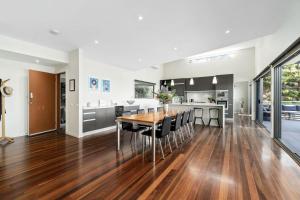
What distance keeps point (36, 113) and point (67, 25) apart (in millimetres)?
3031

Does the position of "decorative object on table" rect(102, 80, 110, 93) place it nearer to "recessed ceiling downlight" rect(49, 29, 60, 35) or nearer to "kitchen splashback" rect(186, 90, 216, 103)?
"recessed ceiling downlight" rect(49, 29, 60, 35)

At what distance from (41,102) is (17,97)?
23.3 inches

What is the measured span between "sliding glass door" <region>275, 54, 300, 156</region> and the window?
537cm

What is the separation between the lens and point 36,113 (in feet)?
14.6

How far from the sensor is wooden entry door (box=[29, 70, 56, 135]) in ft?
14.2

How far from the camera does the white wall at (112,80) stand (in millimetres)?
4915

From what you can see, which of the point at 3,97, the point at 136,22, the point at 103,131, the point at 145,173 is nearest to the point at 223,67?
the point at 136,22

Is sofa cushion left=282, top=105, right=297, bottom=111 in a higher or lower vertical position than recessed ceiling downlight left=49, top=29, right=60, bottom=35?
lower

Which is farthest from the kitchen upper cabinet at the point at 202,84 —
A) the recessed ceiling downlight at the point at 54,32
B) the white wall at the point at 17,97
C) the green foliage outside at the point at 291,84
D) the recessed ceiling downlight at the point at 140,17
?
the white wall at the point at 17,97

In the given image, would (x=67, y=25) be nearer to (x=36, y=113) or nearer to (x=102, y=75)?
(x=102, y=75)

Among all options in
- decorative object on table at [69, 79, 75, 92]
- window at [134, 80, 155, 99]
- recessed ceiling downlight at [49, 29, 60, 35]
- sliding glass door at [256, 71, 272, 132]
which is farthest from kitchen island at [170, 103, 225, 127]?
recessed ceiling downlight at [49, 29, 60, 35]

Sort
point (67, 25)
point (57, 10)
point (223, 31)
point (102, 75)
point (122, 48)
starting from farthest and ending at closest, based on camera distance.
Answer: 1. point (102, 75)
2. point (122, 48)
3. point (223, 31)
4. point (67, 25)
5. point (57, 10)

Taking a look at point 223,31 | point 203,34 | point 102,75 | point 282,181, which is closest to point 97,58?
point 102,75

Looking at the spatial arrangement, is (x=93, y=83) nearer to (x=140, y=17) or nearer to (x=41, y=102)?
(x=41, y=102)
